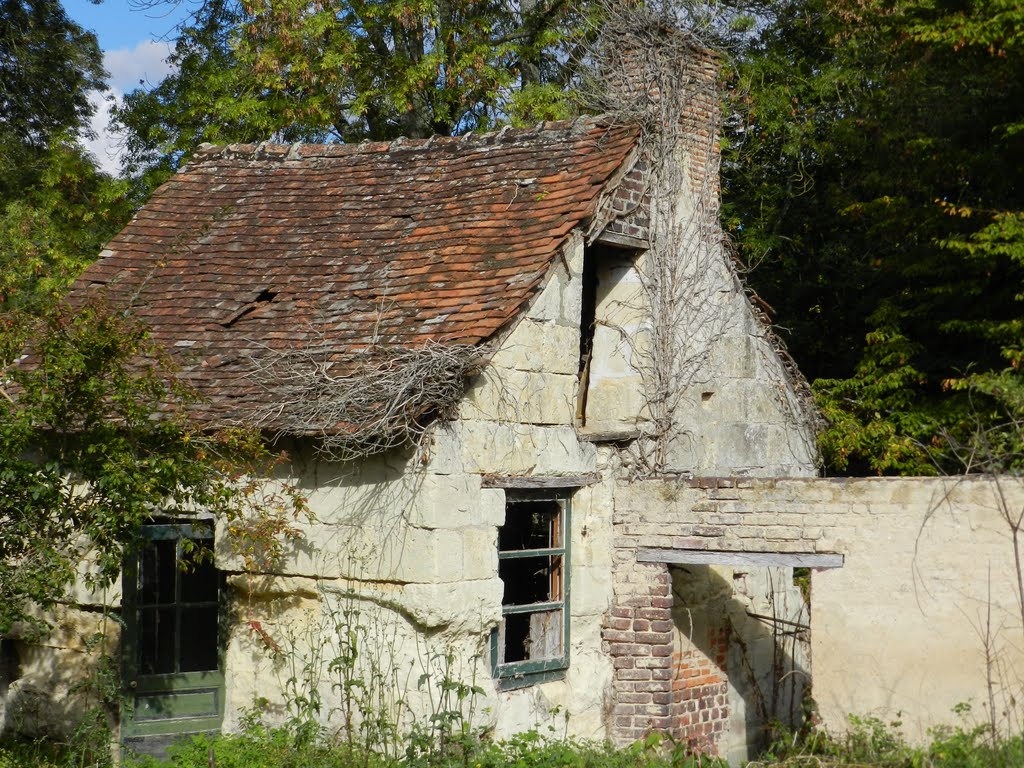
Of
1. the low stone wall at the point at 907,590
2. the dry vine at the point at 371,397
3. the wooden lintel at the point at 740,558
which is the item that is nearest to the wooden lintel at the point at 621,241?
the dry vine at the point at 371,397

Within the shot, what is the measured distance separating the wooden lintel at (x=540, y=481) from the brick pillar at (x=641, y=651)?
2.45 feet

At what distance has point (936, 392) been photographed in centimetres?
1413

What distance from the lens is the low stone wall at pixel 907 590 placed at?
7312 mm

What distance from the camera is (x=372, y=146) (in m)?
11.6

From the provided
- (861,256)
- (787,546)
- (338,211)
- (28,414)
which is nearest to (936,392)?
(861,256)

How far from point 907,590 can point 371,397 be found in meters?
3.74

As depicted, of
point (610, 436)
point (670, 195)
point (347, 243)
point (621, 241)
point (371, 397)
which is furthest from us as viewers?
point (347, 243)

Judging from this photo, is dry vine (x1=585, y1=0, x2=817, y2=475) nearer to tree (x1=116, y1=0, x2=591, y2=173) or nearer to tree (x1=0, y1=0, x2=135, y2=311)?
tree (x1=116, y1=0, x2=591, y2=173)

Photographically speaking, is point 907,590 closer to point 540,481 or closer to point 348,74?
point 540,481

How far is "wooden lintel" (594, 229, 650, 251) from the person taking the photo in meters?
9.50

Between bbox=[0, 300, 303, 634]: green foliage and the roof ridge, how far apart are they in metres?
4.55

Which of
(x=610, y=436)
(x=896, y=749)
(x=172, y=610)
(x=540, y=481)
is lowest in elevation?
(x=896, y=749)

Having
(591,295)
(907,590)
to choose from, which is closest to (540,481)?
(591,295)

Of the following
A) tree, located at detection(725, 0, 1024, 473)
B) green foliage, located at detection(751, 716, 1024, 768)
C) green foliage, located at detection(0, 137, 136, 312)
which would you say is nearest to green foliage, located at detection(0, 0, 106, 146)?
green foliage, located at detection(0, 137, 136, 312)
